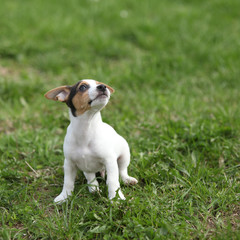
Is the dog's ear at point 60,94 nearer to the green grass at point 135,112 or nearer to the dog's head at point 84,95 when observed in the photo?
the dog's head at point 84,95

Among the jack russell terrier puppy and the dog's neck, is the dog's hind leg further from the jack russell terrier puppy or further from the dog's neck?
the dog's neck

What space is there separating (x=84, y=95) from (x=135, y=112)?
2241 millimetres

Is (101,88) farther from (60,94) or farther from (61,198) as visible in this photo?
(61,198)

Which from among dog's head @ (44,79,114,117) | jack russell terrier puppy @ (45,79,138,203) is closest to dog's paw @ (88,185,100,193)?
jack russell terrier puppy @ (45,79,138,203)

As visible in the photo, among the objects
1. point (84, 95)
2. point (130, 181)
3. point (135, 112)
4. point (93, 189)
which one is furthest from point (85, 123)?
point (135, 112)

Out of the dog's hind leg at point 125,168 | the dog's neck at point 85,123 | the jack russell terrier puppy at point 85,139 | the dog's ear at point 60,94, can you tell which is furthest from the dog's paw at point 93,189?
the dog's ear at point 60,94

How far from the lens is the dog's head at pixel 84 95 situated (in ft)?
9.12

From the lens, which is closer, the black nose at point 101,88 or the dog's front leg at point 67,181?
the black nose at point 101,88

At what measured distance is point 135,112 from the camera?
501 centimetres

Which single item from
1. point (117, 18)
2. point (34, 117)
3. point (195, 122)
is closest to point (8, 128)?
point (34, 117)

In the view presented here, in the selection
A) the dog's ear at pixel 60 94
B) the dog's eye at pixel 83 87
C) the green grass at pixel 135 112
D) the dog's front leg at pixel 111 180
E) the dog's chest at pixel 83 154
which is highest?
the dog's eye at pixel 83 87

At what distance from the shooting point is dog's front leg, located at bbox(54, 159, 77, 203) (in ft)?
10.2

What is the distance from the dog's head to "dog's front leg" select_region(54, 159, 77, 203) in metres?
0.48

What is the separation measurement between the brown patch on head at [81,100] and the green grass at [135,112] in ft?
2.53
